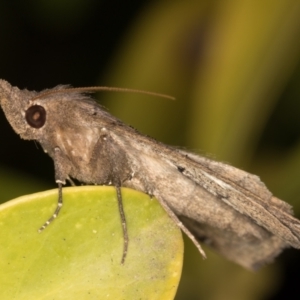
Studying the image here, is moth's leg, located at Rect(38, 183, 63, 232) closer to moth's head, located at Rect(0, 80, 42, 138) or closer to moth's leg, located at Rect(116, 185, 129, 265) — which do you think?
moth's leg, located at Rect(116, 185, 129, 265)

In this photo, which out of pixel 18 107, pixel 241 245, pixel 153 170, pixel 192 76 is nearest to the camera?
pixel 18 107

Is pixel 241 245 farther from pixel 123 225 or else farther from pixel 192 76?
pixel 123 225

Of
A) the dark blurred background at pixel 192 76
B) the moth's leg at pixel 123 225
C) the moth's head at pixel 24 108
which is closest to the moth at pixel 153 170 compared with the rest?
the moth's head at pixel 24 108

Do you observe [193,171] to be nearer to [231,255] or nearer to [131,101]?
[231,255]

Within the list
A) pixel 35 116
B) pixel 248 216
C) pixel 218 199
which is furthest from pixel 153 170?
pixel 35 116

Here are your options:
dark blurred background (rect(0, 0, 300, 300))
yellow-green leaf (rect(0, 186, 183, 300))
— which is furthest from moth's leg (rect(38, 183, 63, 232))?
dark blurred background (rect(0, 0, 300, 300))
